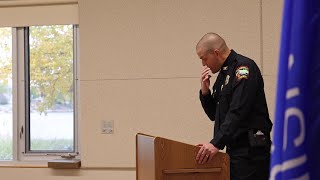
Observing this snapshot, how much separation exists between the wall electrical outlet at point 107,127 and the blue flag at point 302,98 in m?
3.07

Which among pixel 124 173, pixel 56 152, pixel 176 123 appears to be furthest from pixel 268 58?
pixel 56 152

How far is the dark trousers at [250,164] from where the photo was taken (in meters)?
2.33

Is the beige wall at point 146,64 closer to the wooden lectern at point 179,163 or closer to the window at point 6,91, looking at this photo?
the window at point 6,91

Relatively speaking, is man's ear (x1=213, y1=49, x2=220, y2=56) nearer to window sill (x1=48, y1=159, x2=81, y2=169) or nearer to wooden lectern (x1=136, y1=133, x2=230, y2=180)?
wooden lectern (x1=136, y1=133, x2=230, y2=180)

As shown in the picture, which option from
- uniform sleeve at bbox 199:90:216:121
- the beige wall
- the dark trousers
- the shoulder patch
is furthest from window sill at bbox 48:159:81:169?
the shoulder patch

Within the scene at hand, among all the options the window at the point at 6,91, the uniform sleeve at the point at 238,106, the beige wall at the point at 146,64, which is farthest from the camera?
the window at the point at 6,91

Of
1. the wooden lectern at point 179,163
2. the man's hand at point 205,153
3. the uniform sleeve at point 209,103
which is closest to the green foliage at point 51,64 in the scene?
the uniform sleeve at point 209,103

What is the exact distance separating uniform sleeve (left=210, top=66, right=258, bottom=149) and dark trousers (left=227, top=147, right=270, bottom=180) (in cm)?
14

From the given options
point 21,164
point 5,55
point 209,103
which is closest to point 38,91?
point 5,55

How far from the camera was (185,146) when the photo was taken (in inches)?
84.5

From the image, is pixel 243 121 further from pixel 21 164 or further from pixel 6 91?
pixel 6 91

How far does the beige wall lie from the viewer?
12.1 feet

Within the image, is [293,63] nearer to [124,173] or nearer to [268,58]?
[268,58]

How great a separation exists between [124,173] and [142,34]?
1.23 m
